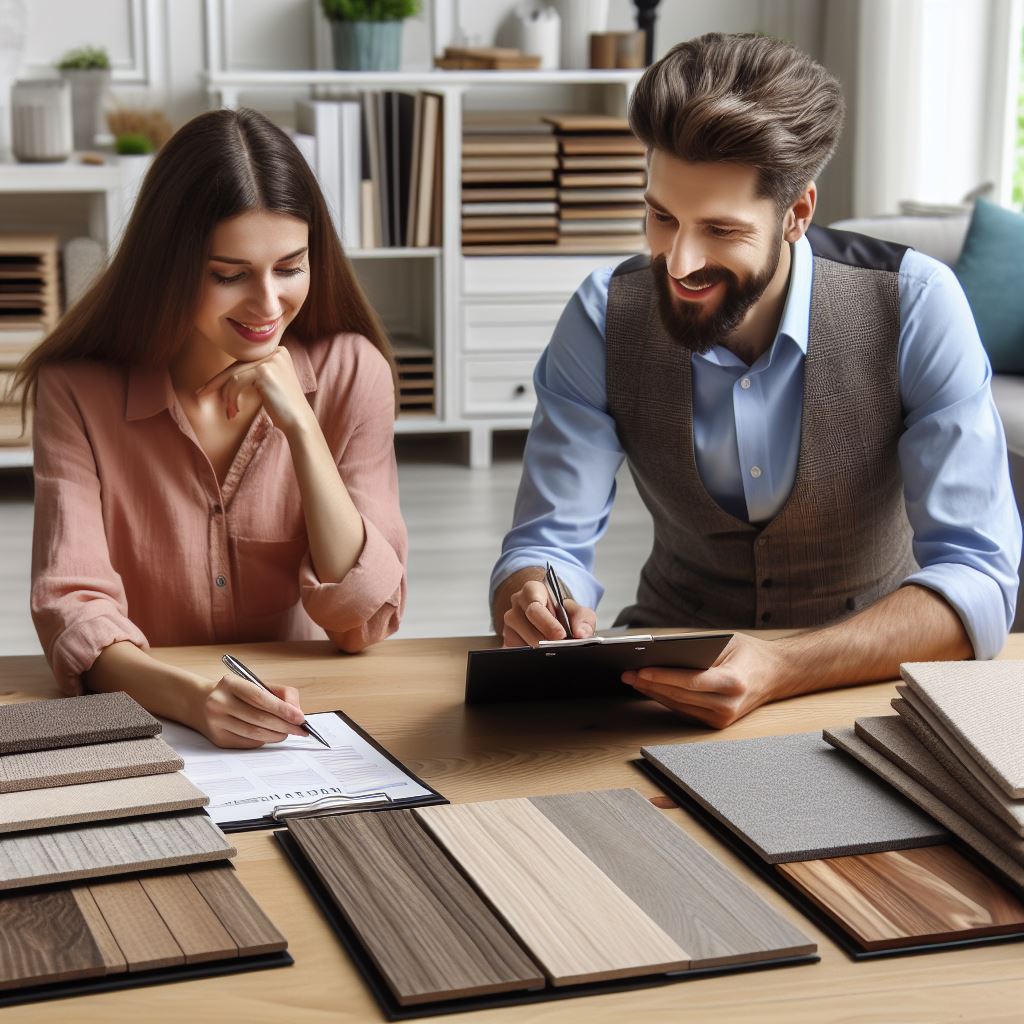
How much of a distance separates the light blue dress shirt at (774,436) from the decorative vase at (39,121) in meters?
2.73

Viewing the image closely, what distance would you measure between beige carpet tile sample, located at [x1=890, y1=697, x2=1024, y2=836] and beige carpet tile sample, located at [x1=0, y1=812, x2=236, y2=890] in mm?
499

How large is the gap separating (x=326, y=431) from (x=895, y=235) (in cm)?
208

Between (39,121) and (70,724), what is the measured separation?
3.27 m

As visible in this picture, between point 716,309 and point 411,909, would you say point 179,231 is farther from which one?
point 411,909

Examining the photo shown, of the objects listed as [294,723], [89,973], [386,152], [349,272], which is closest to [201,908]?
[89,973]

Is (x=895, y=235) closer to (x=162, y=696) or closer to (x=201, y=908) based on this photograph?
(x=162, y=696)

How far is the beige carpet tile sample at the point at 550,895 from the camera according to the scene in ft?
2.74

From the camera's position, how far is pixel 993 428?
1557 mm

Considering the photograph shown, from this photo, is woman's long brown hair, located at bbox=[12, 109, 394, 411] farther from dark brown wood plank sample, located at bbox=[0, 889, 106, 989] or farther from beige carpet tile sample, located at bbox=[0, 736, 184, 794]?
dark brown wood plank sample, located at bbox=[0, 889, 106, 989]

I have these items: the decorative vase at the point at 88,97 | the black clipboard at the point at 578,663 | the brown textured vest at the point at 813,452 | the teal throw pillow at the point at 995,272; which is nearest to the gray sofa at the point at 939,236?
the teal throw pillow at the point at 995,272

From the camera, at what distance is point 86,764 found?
40.2 inches

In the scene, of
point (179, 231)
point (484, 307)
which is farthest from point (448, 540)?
point (179, 231)

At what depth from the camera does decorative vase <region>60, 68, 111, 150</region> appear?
4.29 metres

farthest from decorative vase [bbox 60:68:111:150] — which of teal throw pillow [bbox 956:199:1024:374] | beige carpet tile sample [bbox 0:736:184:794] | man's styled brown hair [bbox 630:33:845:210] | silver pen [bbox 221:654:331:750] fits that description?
beige carpet tile sample [bbox 0:736:184:794]
